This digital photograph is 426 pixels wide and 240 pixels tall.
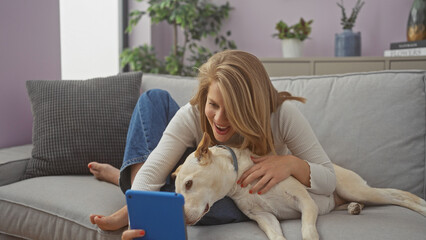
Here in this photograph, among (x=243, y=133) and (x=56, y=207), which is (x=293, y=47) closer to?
(x=243, y=133)

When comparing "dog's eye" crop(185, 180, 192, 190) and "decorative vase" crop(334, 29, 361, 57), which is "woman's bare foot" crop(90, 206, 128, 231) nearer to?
"dog's eye" crop(185, 180, 192, 190)

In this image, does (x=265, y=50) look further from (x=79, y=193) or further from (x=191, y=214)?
(x=191, y=214)

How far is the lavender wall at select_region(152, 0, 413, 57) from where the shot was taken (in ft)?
10.5

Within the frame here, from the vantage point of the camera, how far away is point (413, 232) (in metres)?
1.09

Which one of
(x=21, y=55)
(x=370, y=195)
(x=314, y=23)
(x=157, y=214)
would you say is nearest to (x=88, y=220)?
(x=157, y=214)

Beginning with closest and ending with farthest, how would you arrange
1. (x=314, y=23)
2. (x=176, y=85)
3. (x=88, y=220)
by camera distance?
(x=88, y=220) → (x=176, y=85) → (x=314, y=23)

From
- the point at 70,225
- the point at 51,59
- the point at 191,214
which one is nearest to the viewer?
the point at 191,214

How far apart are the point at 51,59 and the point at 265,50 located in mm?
1959

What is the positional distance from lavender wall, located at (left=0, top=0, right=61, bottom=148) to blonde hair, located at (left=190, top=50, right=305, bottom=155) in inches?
56.4

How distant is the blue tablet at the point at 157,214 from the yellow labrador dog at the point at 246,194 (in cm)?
4

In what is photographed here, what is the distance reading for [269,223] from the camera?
115 cm

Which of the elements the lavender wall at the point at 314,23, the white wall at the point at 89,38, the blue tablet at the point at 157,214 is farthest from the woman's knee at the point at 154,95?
the lavender wall at the point at 314,23

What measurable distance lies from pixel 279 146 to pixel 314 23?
2418 millimetres

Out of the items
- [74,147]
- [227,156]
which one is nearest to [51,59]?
[74,147]
